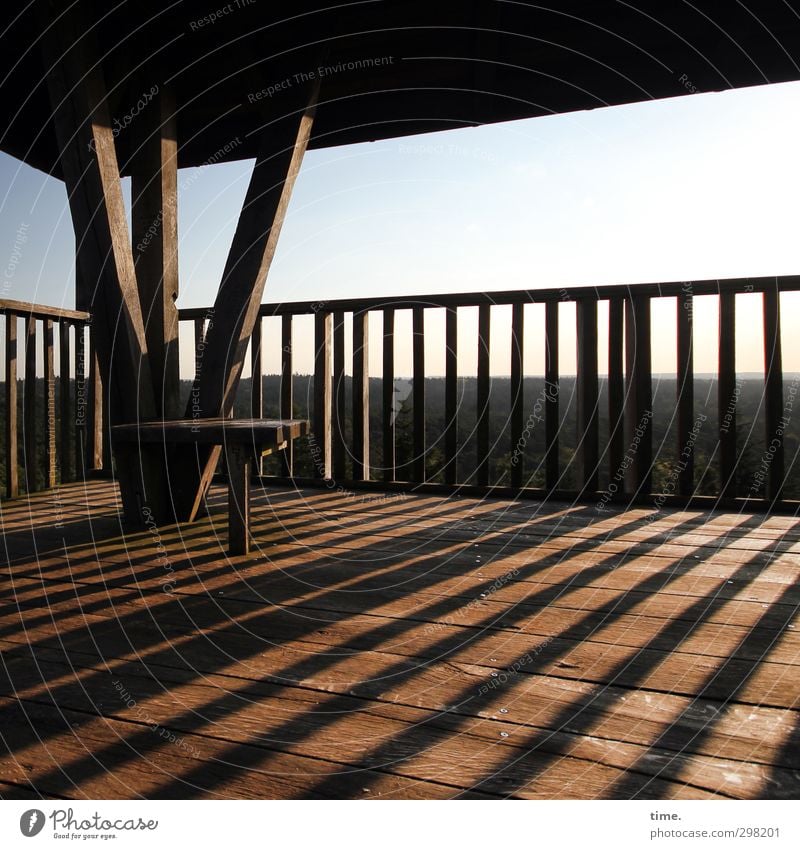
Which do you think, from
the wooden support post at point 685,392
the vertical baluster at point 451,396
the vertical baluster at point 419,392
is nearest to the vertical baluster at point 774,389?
the wooden support post at point 685,392

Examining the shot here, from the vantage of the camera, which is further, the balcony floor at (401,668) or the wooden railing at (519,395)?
the wooden railing at (519,395)

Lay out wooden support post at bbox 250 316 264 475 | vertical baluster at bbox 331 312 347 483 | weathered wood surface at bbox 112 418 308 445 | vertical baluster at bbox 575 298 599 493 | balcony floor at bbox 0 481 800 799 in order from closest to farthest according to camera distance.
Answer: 1. balcony floor at bbox 0 481 800 799
2. weathered wood surface at bbox 112 418 308 445
3. vertical baluster at bbox 575 298 599 493
4. vertical baluster at bbox 331 312 347 483
5. wooden support post at bbox 250 316 264 475

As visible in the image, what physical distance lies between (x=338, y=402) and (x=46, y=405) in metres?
1.79

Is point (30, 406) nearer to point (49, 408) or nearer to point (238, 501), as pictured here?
point (49, 408)

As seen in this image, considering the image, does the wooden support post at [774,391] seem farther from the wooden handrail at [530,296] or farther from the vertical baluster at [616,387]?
the vertical baluster at [616,387]

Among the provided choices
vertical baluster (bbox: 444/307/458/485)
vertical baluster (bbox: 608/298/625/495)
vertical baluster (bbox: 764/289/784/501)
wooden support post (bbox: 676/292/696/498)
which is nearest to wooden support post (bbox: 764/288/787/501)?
vertical baluster (bbox: 764/289/784/501)

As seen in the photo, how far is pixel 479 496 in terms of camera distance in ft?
11.9

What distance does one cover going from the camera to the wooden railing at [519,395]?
10.5ft

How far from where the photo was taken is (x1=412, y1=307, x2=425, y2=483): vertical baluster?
371 cm

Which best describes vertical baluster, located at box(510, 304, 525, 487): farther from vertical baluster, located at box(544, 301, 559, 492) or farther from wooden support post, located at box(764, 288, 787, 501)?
wooden support post, located at box(764, 288, 787, 501)

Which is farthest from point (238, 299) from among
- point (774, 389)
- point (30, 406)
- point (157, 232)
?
point (774, 389)

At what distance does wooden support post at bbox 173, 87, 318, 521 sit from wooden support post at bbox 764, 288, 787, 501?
8.19ft

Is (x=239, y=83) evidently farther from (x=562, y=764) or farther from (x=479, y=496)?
(x=562, y=764)

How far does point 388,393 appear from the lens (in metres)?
3.90
